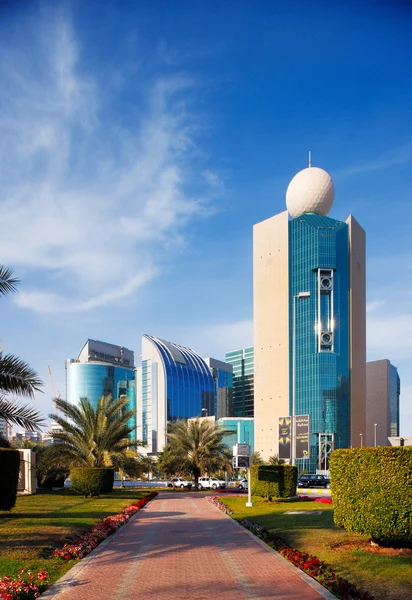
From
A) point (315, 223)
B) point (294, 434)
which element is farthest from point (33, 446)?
point (315, 223)

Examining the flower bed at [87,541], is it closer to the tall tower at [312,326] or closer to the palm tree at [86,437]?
the palm tree at [86,437]

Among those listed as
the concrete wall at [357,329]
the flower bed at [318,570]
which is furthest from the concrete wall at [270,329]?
the flower bed at [318,570]

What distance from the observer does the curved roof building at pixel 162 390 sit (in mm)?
134250

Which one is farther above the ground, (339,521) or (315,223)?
(315,223)

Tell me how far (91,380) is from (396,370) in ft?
255

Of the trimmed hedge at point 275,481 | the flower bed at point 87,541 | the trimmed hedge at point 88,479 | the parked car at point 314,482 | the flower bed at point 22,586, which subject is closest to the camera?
the flower bed at point 22,586

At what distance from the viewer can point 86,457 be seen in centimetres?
3588

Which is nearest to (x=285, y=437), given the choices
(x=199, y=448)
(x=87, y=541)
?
(x=199, y=448)

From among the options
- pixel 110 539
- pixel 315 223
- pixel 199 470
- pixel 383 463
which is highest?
pixel 315 223

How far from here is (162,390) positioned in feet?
443

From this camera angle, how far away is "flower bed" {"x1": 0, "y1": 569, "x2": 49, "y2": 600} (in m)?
8.74

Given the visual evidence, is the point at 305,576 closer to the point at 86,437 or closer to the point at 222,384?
the point at 86,437

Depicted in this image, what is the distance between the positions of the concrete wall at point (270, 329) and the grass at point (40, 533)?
7352cm

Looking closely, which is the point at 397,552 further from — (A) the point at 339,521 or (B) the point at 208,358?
(B) the point at 208,358
